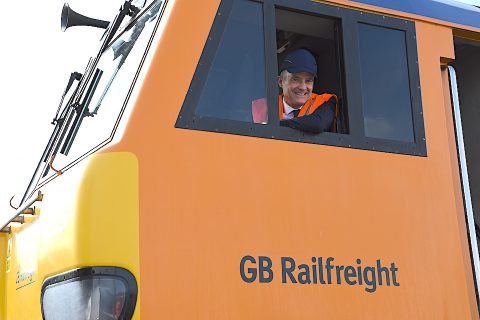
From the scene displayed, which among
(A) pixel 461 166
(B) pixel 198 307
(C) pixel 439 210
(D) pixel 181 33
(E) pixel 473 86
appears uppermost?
(E) pixel 473 86

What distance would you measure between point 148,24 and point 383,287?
1.67m

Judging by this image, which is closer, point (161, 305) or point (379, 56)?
point (161, 305)

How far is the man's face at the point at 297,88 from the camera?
3699 mm

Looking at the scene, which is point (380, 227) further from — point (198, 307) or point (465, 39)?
point (465, 39)

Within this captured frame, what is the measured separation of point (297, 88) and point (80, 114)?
1.18 meters

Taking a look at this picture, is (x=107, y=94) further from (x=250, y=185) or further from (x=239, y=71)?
(x=250, y=185)

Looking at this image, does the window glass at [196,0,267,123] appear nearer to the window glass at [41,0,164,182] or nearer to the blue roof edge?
the window glass at [41,0,164,182]

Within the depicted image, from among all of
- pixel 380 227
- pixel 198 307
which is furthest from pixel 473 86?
pixel 198 307

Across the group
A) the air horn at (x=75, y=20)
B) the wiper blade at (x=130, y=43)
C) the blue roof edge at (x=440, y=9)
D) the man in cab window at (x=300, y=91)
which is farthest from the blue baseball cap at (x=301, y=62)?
the air horn at (x=75, y=20)

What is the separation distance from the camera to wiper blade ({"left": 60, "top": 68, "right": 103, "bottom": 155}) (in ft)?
12.2

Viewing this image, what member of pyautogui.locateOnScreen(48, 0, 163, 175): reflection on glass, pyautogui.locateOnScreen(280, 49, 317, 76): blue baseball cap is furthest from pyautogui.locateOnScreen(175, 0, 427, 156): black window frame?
pyautogui.locateOnScreen(48, 0, 163, 175): reflection on glass

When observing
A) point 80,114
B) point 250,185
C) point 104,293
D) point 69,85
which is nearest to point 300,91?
point 250,185

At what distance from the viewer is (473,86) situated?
16.0ft

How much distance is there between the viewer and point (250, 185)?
3000 millimetres
